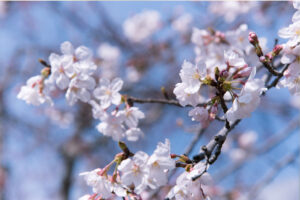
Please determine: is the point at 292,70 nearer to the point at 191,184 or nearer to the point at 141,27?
the point at 191,184

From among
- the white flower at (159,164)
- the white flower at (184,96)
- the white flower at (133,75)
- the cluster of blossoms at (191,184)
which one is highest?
the white flower at (133,75)

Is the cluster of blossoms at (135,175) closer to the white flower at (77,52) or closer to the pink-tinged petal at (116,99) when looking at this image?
the pink-tinged petal at (116,99)

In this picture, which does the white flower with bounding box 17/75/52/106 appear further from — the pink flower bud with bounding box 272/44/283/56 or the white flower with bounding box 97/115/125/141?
the pink flower bud with bounding box 272/44/283/56

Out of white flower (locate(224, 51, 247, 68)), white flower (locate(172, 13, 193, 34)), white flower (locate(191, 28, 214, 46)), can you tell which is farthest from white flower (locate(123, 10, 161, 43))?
white flower (locate(224, 51, 247, 68))

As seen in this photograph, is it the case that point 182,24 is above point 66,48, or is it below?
above

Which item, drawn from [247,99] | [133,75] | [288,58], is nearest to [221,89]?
[247,99]

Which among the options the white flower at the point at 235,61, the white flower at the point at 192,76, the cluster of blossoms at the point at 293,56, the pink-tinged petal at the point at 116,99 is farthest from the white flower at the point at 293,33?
the pink-tinged petal at the point at 116,99

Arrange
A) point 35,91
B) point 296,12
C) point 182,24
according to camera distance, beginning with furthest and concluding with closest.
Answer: point 182,24, point 35,91, point 296,12

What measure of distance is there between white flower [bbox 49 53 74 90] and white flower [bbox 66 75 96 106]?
0.12 ft

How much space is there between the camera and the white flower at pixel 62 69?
1341mm

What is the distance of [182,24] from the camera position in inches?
226

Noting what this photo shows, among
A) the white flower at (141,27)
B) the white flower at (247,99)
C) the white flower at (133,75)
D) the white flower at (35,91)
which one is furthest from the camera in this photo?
the white flower at (141,27)

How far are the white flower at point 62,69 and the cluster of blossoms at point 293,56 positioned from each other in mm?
962

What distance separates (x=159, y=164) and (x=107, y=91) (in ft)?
1.93
